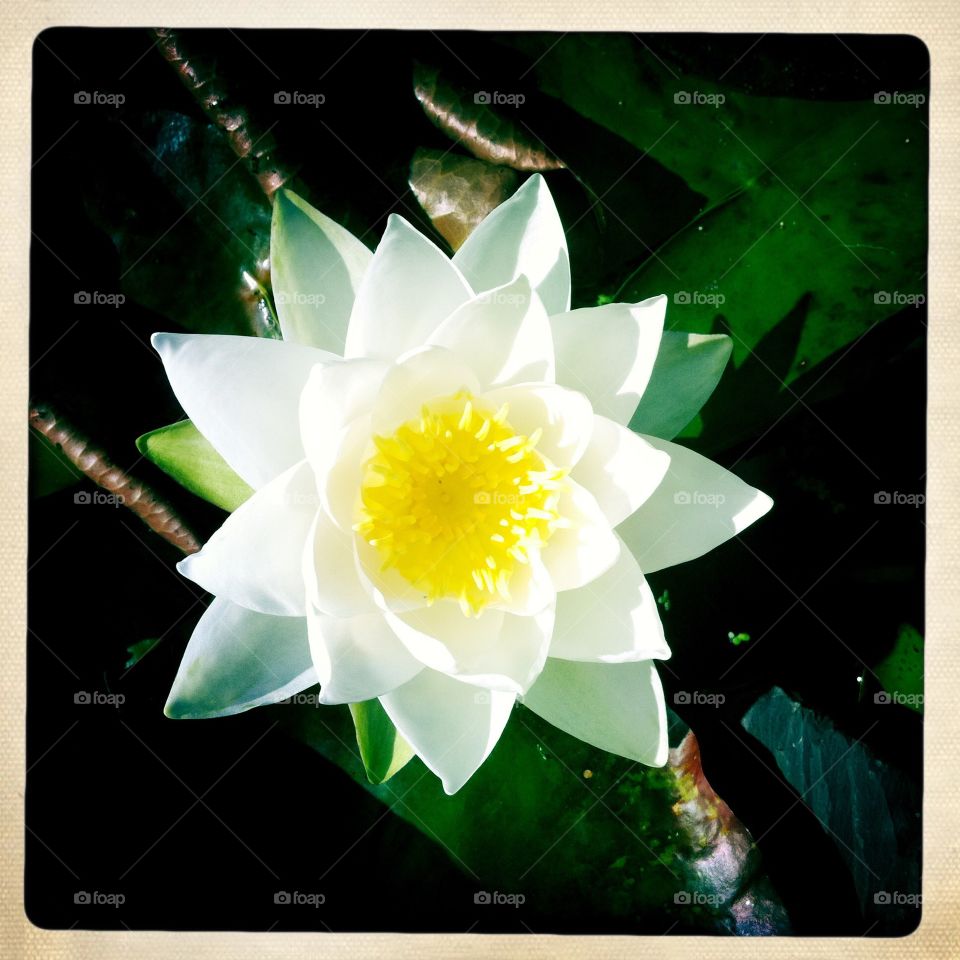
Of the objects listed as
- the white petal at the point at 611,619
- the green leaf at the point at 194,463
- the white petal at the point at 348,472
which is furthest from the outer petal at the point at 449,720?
the green leaf at the point at 194,463

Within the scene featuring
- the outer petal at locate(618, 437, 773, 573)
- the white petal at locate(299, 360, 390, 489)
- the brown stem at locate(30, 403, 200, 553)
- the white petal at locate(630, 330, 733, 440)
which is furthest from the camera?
the brown stem at locate(30, 403, 200, 553)

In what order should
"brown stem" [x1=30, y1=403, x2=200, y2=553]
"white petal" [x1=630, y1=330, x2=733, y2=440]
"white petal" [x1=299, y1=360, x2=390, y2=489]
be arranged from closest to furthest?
"white petal" [x1=299, y1=360, x2=390, y2=489]
"white petal" [x1=630, y1=330, x2=733, y2=440]
"brown stem" [x1=30, y1=403, x2=200, y2=553]

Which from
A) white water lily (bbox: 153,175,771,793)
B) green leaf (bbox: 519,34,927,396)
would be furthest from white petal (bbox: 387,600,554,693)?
green leaf (bbox: 519,34,927,396)

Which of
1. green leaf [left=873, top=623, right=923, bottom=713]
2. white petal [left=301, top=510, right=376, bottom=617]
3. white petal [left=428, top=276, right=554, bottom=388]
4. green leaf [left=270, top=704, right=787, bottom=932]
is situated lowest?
green leaf [left=270, top=704, right=787, bottom=932]

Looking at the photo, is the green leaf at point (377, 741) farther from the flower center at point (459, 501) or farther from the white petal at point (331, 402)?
the white petal at point (331, 402)

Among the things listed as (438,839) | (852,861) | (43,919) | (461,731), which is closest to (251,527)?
(461,731)

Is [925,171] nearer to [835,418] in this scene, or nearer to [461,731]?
[835,418]

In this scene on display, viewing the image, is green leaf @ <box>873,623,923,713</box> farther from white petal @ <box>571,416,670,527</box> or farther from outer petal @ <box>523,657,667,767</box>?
white petal @ <box>571,416,670,527</box>
